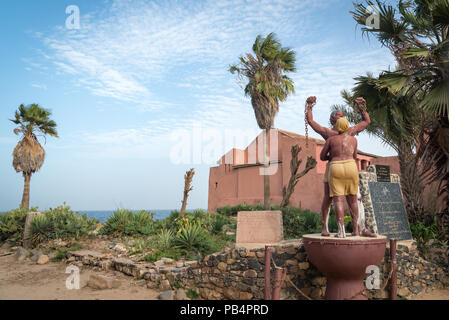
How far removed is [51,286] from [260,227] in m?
4.68

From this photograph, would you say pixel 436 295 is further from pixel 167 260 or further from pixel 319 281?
pixel 167 260

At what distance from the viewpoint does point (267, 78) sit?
15.6 m

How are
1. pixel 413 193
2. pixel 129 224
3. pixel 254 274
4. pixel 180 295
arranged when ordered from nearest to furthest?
pixel 254 274, pixel 180 295, pixel 413 193, pixel 129 224

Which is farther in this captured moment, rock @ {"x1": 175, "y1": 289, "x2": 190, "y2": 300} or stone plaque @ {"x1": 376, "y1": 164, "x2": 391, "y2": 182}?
stone plaque @ {"x1": 376, "y1": 164, "x2": 391, "y2": 182}

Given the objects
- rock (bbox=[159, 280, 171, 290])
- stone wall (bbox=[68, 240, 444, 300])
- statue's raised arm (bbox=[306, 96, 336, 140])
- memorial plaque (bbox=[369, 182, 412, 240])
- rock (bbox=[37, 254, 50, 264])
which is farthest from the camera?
rock (bbox=[37, 254, 50, 264])

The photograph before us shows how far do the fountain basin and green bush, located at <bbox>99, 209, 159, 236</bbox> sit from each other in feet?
22.5

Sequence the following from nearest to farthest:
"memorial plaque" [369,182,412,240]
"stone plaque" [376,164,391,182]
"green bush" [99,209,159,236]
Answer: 1. "memorial plaque" [369,182,412,240]
2. "stone plaque" [376,164,391,182]
3. "green bush" [99,209,159,236]

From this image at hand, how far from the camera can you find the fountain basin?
14.9 feet

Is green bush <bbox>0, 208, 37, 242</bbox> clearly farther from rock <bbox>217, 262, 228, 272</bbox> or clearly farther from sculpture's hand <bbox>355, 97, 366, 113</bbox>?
sculpture's hand <bbox>355, 97, 366, 113</bbox>

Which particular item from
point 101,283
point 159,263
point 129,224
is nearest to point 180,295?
point 159,263

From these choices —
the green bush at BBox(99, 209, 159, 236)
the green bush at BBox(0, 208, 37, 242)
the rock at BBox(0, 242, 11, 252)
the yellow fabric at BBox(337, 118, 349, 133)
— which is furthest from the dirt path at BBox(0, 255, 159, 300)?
the yellow fabric at BBox(337, 118, 349, 133)
